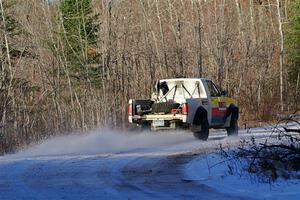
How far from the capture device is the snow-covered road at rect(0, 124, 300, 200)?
8852 mm

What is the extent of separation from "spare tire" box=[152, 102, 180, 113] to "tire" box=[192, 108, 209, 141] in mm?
669

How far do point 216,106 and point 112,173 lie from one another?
8.97m

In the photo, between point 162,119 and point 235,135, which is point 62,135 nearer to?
point 162,119

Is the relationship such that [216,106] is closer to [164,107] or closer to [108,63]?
[164,107]

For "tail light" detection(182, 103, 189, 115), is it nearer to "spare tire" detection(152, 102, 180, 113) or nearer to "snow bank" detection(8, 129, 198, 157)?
"spare tire" detection(152, 102, 180, 113)

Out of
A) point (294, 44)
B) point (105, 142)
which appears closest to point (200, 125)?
point (105, 142)

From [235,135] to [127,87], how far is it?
5.64m

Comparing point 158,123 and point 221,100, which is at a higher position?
point 221,100

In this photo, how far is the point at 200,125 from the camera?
18.4 meters

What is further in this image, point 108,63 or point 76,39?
point 76,39

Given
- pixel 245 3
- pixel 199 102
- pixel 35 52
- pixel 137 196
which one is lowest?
pixel 137 196

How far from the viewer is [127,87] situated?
2419 cm

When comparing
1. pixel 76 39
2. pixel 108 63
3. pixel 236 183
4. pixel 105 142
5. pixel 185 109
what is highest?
pixel 76 39

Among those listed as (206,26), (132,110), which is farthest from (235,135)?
(206,26)
